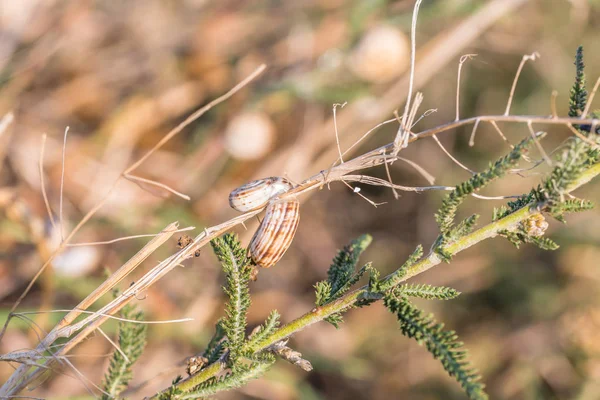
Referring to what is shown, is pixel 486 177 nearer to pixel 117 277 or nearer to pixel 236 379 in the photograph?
pixel 236 379

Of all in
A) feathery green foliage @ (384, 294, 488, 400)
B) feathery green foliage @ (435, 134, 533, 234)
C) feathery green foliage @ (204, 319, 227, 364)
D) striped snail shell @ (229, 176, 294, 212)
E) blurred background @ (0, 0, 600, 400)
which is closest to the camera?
feathery green foliage @ (384, 294, 488, 400)

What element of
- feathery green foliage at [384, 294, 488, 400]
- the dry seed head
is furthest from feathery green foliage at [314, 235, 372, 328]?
the dry seed head

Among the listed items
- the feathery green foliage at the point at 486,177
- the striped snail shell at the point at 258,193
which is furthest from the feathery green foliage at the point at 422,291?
the striped snail shell at the point at 258,193

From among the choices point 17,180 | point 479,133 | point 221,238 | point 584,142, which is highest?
point 584,142

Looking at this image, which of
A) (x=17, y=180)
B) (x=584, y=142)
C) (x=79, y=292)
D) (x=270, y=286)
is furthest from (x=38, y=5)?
(x=584, y=142)

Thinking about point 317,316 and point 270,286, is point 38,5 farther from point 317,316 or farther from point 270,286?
point 317,316

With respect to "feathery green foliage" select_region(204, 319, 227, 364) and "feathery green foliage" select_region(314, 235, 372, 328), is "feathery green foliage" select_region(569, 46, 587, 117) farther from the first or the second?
"feathery green foliage" select_region(204, 319, 227, 364)
